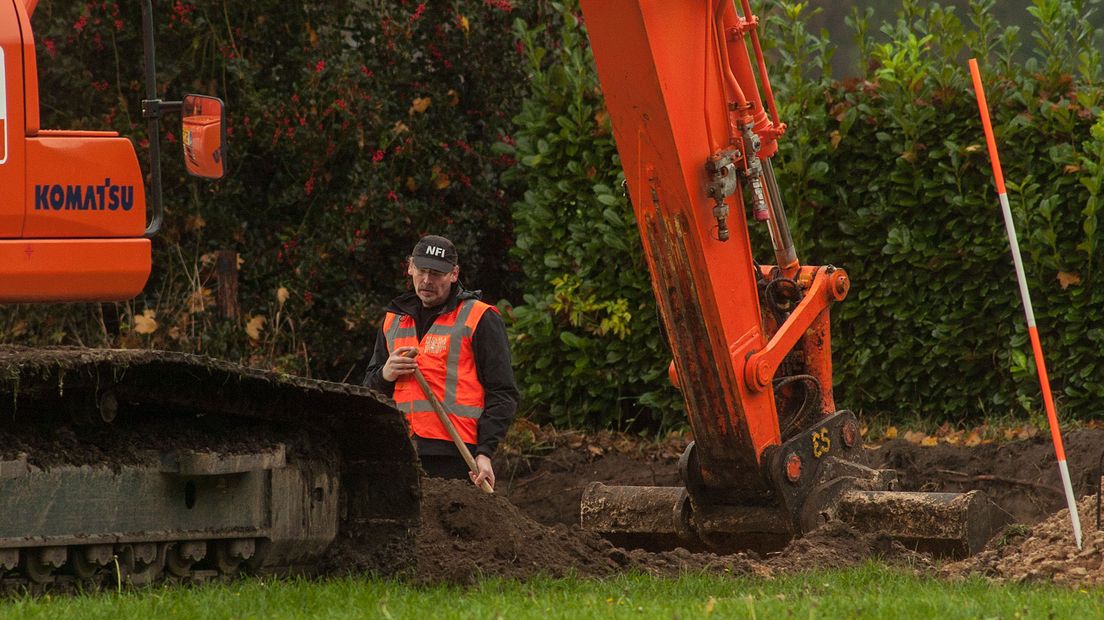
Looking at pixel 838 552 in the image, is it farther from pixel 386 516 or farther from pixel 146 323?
pixel 146 323

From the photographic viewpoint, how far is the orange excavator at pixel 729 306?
605 cm

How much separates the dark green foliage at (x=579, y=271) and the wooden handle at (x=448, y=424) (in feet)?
10.4

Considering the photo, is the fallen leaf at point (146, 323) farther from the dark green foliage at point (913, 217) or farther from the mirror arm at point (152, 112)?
the mirror arm at point (152, 112)

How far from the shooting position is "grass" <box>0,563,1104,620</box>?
16.0 ft

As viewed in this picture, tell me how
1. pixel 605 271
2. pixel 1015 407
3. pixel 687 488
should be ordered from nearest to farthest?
pixel 687 488
pixel 1015 407
pixel 605 271

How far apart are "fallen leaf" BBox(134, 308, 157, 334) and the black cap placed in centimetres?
366

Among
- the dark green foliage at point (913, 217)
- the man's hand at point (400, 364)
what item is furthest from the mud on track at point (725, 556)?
the dark green foliage at point (913, 217)

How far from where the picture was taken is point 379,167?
10695 millimetres

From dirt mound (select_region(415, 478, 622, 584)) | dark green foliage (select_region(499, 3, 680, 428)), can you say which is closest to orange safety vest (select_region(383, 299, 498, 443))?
dirt mound (select_region(415, 478, 622, 584))

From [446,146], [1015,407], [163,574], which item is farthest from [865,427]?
[163,574]

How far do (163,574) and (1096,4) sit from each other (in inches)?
275

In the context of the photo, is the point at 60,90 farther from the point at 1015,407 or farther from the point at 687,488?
the point at 1015,407

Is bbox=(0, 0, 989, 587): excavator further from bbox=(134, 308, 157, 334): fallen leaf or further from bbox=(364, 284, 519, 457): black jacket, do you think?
bbox=(134, 308, 157, 334): fallen leaf

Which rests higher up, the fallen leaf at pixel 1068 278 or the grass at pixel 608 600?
the fallen leaf at pixel 1068 278
